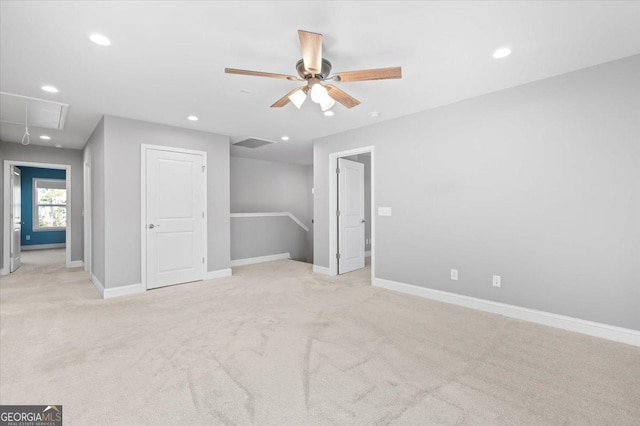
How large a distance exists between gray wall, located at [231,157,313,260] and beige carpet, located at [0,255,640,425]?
2.81 m

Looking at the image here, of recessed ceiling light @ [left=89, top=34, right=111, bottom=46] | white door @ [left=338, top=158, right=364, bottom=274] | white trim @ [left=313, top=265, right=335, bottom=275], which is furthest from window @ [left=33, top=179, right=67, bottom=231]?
white door @ [left=338, top=158, right=364, bottom=274]

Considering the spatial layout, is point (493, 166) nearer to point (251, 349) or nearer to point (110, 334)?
point (251, 349)

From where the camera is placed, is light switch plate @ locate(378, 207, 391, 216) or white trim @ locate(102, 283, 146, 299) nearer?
white trim @ locate(102, 283, 146, 299)

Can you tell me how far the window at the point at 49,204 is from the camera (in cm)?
851

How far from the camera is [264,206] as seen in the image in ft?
26.1

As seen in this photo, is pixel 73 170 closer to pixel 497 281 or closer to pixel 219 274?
pixel 219 274

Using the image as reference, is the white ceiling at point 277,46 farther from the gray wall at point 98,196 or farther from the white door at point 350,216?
the white door at point 350,216

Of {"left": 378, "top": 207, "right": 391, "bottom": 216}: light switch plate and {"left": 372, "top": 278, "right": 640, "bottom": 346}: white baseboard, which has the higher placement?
{"left": 378, "top": 207, "right": 391, "bottom": 216}: light switch plate

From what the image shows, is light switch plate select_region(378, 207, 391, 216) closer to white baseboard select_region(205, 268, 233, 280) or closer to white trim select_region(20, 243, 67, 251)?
white baseboard select_region(205, 268, 233, 280)

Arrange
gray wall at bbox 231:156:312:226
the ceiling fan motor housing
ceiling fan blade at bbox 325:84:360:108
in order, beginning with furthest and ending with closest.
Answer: gray wall at bbox 231:156:312:226, ceiling fan blade at bbox 325:84:360:108, the ceiling fan motor housing

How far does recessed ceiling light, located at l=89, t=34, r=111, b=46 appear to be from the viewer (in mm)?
2141

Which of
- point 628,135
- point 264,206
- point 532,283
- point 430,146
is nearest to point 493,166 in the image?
point 430,146

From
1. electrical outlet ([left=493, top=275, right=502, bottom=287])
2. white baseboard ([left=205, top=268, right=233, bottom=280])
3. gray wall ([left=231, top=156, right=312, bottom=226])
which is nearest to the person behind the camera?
electrical outlet ([left=493, top=275, right=502, bottom=287])

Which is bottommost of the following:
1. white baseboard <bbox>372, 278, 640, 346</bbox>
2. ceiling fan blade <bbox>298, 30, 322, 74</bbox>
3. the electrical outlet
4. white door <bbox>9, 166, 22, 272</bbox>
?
white baseboard <bbox>372, 278, 640, 346</bbox>
